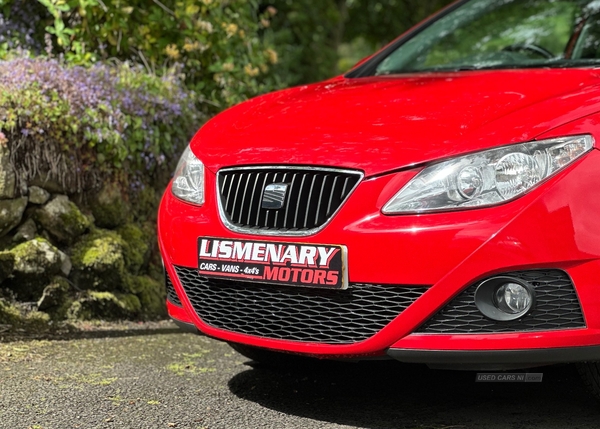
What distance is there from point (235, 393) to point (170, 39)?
2.96 meters

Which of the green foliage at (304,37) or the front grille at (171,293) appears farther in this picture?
the green foliage at (304,37)

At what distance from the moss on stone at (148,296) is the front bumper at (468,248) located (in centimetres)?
212

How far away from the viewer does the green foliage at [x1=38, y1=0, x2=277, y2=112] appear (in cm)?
552

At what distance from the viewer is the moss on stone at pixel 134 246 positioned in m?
4.95

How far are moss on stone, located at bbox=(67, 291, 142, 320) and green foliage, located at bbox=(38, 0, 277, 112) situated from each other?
143cm

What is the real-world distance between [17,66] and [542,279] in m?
3.06

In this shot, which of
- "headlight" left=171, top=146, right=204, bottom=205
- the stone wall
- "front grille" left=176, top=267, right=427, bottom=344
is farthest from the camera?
the stone wall

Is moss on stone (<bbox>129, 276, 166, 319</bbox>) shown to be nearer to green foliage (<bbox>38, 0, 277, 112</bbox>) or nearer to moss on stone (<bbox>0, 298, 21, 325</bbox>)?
moss on stone (<bbox>0, 298, 21, 325</bbox>)

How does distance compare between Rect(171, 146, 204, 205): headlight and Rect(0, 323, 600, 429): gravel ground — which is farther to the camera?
Rect(171, 146, 204, 205): headlight

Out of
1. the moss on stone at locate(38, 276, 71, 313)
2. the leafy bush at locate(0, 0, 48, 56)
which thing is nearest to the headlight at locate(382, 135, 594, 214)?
the moss on stone at locate(38, 276, 71, 313)

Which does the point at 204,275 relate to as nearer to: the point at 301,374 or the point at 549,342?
the point at 301,374

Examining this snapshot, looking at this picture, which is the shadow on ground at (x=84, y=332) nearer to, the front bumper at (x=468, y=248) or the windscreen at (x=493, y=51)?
the windscreen at (x=493, y=51)

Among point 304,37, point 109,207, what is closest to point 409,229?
point 109,207

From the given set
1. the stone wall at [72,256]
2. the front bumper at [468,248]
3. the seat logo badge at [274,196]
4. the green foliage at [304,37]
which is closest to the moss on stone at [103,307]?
the stone wall at [72,256]
